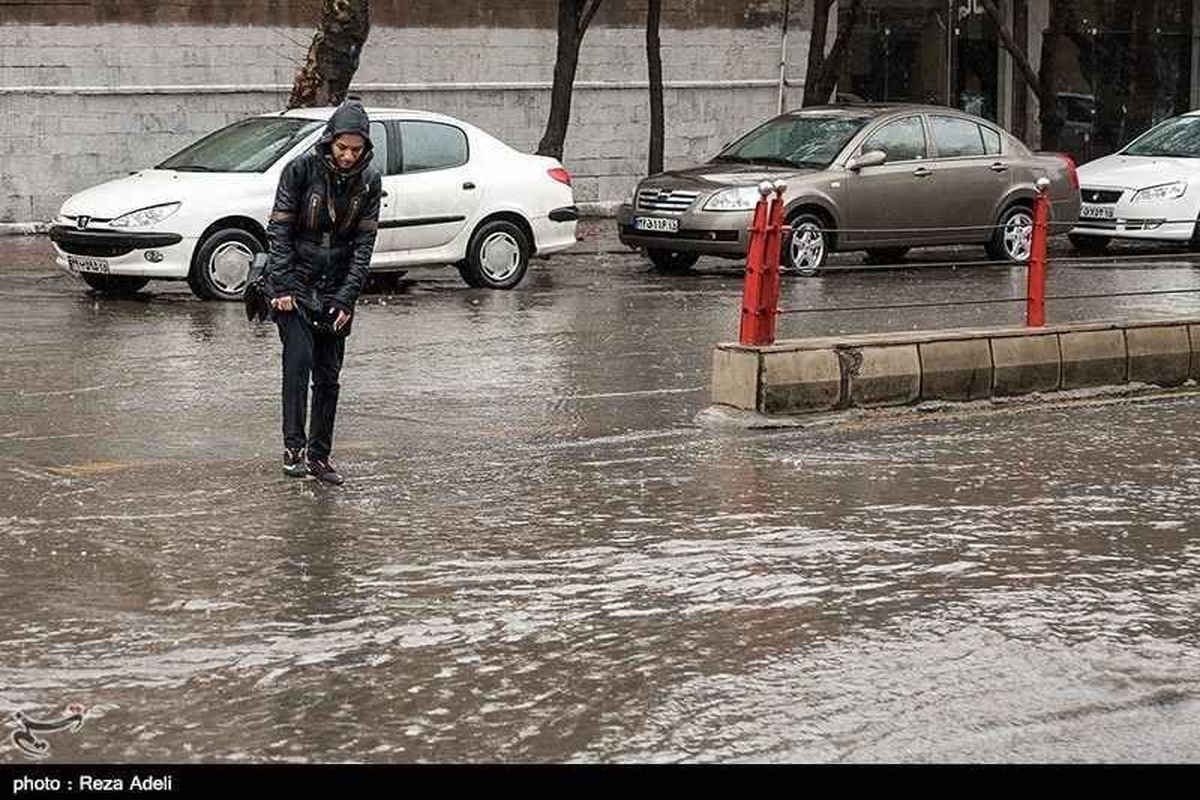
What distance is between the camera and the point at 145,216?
710 inches

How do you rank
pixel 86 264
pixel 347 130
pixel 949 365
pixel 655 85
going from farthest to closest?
pixel 655 85 → pixel 86 264 → pixel 949 365 → pixel 347 130

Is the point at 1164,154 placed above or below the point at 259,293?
above

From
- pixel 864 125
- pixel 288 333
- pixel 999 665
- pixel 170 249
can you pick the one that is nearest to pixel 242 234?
pixel 170 249

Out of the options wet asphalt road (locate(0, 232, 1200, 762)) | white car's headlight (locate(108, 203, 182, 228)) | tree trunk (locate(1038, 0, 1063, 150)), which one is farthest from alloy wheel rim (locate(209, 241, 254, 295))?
tree trunk (locate(1038, 0, 1063, 150))

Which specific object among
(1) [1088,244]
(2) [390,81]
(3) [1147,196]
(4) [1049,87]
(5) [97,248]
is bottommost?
(1) [1088,244]

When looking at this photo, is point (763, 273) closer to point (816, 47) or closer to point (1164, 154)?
point (1164, 154)

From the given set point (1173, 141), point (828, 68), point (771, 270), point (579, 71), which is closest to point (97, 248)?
point (771, 270)

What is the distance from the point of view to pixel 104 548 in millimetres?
8805

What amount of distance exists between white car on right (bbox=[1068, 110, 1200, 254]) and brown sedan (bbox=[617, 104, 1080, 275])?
64cm

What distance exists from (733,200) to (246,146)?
14.5 feet

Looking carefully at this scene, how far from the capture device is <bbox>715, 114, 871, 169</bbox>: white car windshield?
72.2 feet

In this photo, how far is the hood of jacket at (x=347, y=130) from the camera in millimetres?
9859

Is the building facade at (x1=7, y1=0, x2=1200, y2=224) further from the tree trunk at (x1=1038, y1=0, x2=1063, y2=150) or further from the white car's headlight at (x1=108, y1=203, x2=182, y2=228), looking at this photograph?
the white car's headlight at (x1=108, y1=203, x2=182, y2=228)

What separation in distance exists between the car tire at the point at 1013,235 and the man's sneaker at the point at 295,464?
13867 millimetres
